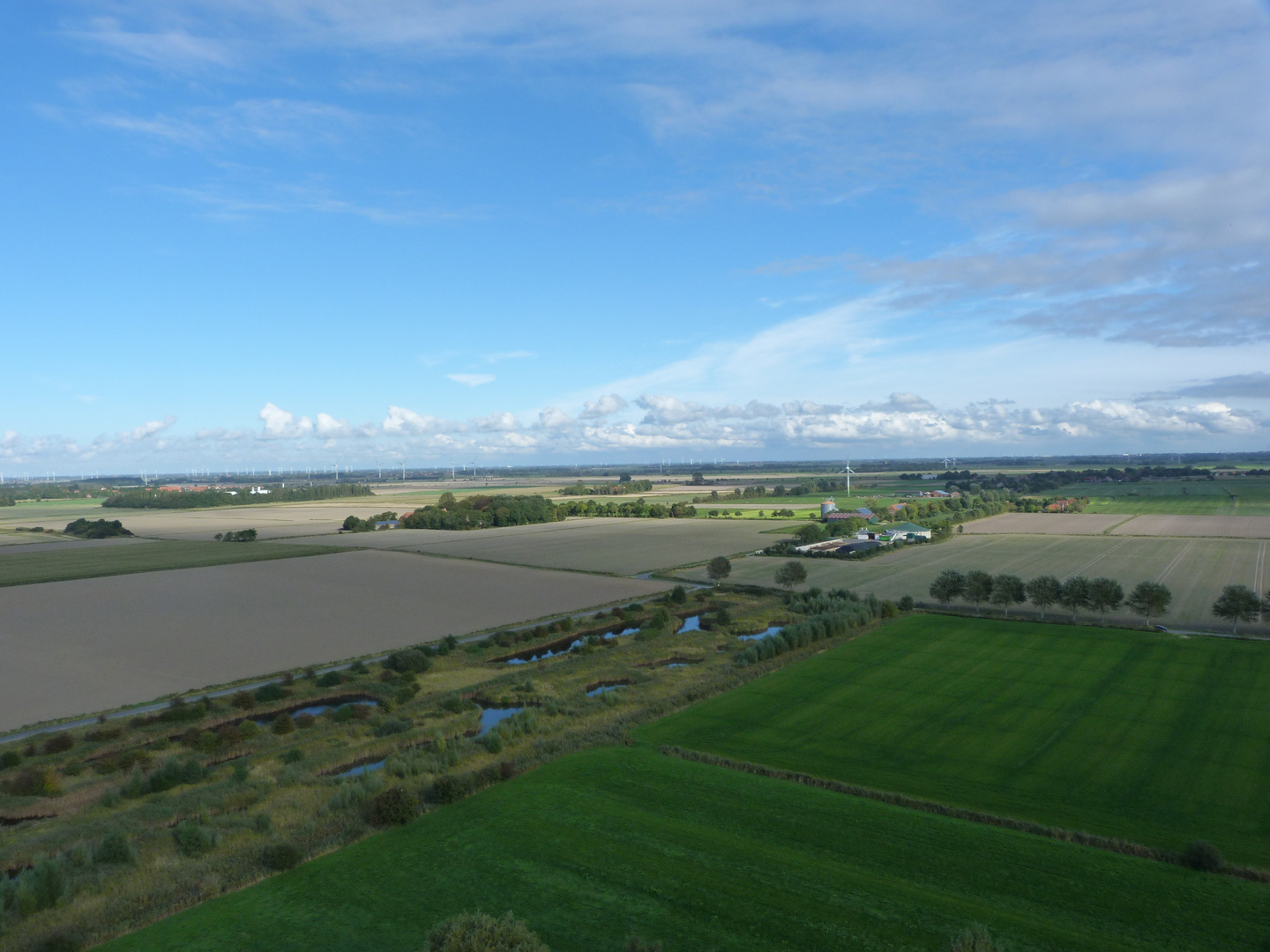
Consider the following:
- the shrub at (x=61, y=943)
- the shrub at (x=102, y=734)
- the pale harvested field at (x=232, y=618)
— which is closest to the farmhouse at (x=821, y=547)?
the pale harvested field at (x=232, y=618)

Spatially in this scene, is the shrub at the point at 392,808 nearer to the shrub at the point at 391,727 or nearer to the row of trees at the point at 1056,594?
the shrub at the point at 391,727

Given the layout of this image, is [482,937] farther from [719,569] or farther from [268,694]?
[719,569]

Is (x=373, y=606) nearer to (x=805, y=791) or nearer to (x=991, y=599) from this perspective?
(x=805, y=791)

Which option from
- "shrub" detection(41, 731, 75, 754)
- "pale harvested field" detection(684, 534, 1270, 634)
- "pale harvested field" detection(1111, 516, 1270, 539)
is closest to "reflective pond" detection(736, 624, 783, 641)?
"pale harvested field" detection(684, 534, 1270, 634)

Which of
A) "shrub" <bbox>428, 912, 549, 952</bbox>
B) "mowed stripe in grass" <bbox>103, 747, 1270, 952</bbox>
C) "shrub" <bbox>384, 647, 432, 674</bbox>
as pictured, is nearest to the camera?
"shrub" <bbox>428, 912, 549, 952</bbox>

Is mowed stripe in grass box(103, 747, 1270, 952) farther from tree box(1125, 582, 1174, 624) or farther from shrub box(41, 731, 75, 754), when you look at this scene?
tree box(1125, 582, 1174, 624)

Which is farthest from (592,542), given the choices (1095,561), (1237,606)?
(1237,606)

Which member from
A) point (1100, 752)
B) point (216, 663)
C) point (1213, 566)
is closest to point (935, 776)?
point (1100, 752)

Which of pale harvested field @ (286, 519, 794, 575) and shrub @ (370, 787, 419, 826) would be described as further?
pale harvested field @ (286, 519, 794, 575)
